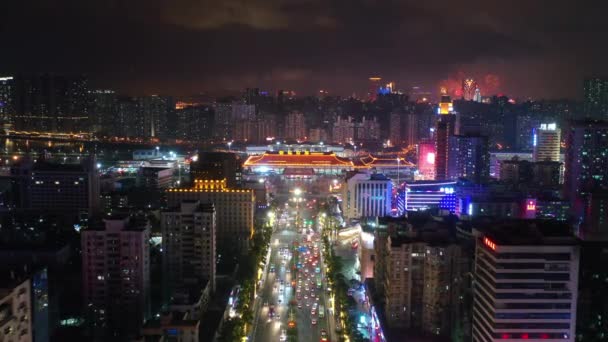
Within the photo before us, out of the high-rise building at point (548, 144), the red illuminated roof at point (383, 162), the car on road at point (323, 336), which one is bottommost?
the car on road at point (323, 336)

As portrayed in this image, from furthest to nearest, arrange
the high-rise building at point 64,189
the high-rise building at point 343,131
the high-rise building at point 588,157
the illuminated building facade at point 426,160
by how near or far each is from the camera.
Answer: the high-rise building at point 343,131 < the illuminated building facade at point 426,160 < the high-rise building at point 588,157 < the high-rise building at point 64,189

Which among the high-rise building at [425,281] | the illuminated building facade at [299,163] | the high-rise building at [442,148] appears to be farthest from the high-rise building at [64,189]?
the high-rise building at [442,148]

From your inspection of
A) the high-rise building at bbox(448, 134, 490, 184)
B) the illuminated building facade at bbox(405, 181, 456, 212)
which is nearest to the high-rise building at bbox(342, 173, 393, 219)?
the illuminated building facade at bbox(405, 181, 456, 212)

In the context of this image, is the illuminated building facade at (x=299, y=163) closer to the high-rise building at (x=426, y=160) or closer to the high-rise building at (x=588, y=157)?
the high-rise building at (x=426, y=160)

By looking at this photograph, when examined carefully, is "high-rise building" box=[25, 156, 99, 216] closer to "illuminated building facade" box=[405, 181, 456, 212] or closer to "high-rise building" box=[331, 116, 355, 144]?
"illuminated building facade" box=[405, 181, 456, 212]

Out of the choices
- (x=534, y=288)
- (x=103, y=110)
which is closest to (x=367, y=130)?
(x=103, y=110)

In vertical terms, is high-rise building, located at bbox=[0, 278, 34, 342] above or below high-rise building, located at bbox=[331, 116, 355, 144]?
below

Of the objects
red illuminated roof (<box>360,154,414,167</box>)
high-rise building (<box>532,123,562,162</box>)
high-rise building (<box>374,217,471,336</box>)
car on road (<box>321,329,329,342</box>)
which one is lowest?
car on road (<box>321,329,329,342</box>)
